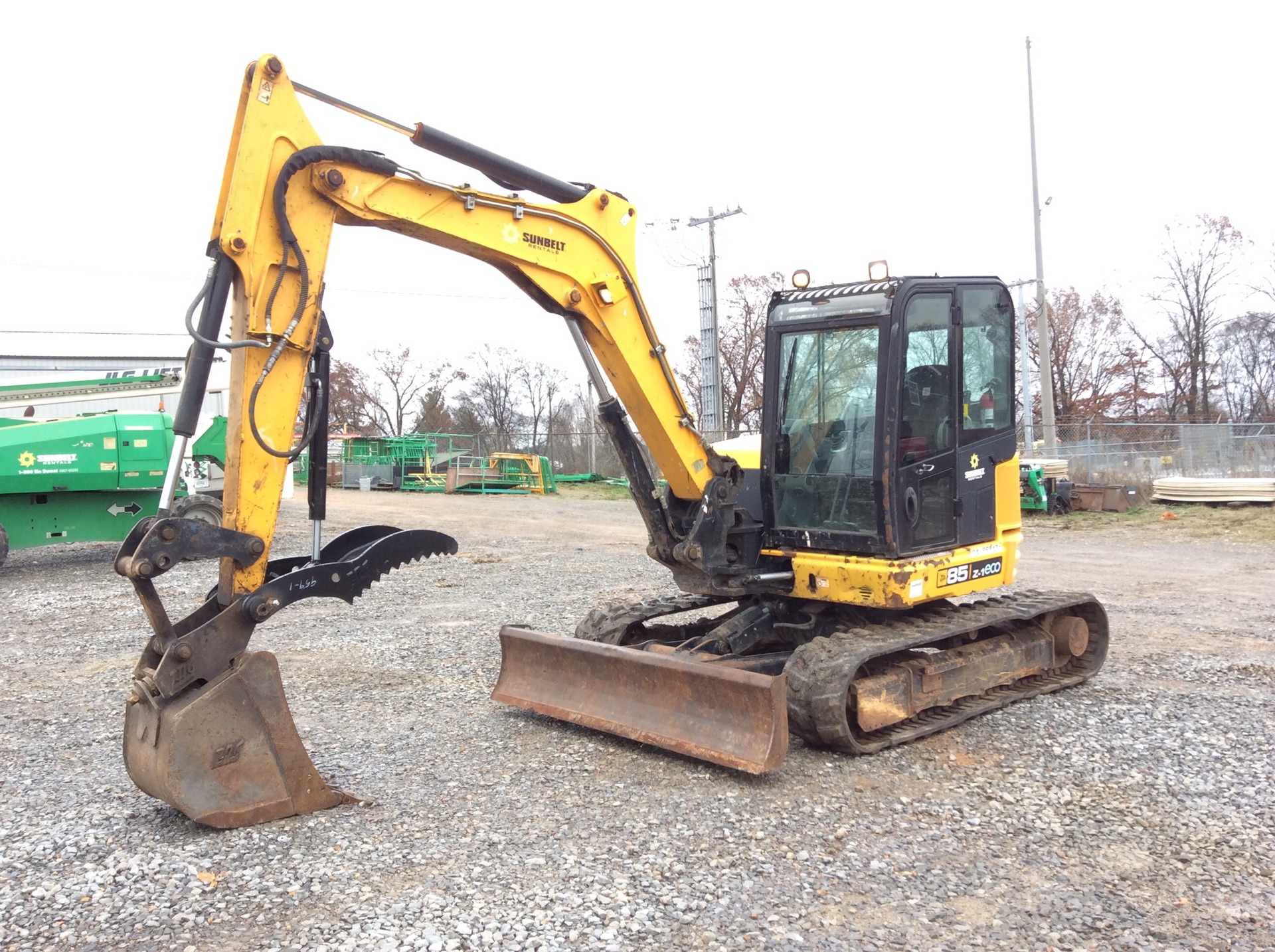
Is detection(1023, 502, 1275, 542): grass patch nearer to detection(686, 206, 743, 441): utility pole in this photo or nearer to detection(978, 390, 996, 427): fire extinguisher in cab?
detection(686, 206, 743, 441): utility pole

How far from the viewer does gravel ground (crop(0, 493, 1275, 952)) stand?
362 centimetres

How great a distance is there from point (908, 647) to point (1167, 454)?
21.2m

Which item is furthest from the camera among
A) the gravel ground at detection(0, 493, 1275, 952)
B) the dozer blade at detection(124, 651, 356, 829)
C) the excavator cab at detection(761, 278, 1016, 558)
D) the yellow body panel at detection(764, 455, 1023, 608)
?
the excavator cab at detection(761, 278, 1016, 558)

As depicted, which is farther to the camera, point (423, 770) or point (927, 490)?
point (927, 490)

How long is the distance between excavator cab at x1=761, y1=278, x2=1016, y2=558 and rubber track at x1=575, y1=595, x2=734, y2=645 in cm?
92

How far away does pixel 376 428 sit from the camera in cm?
5656

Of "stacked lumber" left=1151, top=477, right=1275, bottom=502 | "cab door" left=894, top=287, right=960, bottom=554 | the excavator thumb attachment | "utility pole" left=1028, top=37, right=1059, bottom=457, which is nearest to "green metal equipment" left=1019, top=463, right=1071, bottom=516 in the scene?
"stacked lumber" left=1151, top=477, right=1275, bottom=502

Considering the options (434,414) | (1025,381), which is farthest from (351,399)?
(1025,381)

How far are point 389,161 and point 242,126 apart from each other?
67cm

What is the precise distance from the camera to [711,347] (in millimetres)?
29625

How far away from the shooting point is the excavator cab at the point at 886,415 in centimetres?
589

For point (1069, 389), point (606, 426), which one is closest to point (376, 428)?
point (1069, 389)

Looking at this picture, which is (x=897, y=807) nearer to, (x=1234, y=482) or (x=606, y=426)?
(x=606, y=426)

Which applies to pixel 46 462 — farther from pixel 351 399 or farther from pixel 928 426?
pixel 351 399
